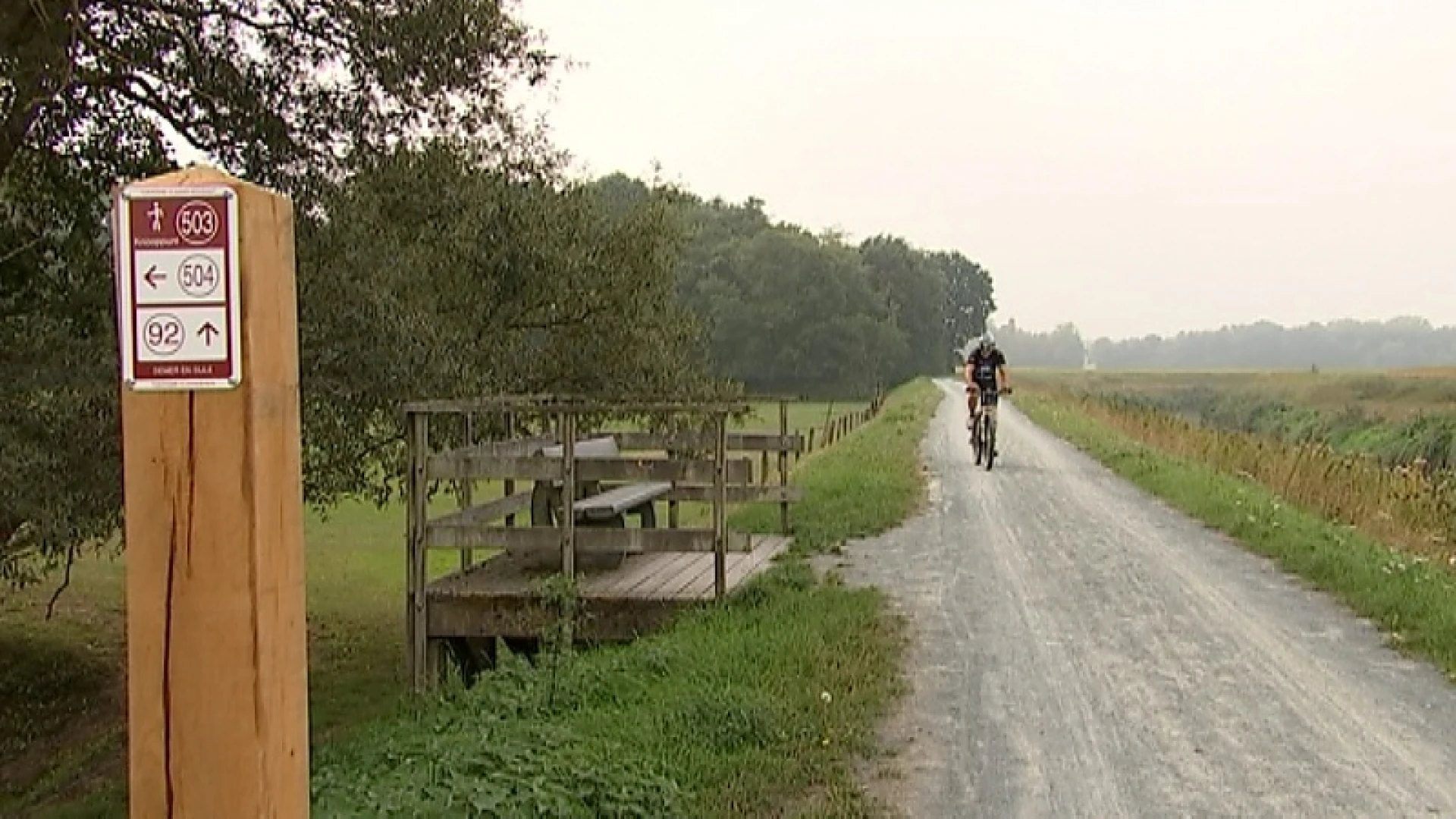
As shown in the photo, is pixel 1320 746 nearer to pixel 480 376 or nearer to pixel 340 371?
pixel 340 371

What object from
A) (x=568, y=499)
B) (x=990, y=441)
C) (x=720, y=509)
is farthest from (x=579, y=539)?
(x=990, y=441)

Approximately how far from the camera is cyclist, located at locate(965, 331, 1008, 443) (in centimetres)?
1891

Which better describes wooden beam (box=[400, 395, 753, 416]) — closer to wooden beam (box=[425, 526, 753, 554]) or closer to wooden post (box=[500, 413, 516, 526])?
wooden beam (box=[425, 526, 753, 554])

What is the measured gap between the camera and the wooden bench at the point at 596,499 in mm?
9711

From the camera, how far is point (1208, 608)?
358 inches

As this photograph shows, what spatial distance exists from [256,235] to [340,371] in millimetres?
8736

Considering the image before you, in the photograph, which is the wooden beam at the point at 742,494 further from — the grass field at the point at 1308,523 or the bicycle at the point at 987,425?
the bicycle at the point at 987,425

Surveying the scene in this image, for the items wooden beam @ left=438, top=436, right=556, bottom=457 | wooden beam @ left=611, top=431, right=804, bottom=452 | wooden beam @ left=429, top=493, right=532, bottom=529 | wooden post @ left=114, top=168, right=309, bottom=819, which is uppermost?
wooden post @ left=114, top=168, right=309, bottom=819

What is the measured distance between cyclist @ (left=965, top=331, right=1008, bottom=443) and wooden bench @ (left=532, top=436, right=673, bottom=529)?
27.2ft

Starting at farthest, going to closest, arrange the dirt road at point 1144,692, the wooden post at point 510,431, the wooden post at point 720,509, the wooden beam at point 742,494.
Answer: the wooden post at point 510,431 → the wooden beam at point 742,494 → the wooden post at point 720,509 → the dirt road at point 1144,692

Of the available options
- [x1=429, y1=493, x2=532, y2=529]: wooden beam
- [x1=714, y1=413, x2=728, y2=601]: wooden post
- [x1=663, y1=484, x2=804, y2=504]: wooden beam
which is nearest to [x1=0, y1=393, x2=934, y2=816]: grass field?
[x1=714, y1=413, x2=728, y2=601]: wooden post

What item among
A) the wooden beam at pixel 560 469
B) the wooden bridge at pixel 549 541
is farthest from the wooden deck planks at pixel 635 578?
the wooden beam at pixel 560 469

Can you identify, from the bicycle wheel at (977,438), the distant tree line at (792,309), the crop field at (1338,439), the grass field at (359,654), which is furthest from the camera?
the distant tree line at (792,309)

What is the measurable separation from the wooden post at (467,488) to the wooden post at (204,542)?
6.90m
